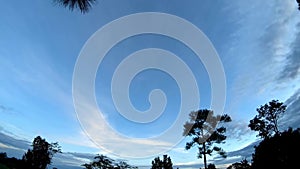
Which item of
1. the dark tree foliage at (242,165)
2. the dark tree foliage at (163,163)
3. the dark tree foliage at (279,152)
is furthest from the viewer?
the dark tree foliage at (163,163)

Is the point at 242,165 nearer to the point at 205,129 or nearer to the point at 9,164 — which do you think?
the point at 205,129

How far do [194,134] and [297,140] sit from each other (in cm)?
1643

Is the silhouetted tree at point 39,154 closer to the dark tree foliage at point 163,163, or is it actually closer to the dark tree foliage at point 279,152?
the dark tree foliage at point 163,163

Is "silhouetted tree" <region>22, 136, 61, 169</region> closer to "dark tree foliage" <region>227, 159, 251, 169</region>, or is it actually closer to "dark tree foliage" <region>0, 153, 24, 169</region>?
"dark tree foliage" <region>0, 153, 24, 169</region>

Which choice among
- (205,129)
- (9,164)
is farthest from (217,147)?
(9,164)

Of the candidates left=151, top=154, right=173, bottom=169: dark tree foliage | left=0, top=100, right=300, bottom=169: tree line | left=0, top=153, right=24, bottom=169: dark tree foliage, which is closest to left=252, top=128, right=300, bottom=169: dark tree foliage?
left=0, top=100, right=300, bottom=169: tree line

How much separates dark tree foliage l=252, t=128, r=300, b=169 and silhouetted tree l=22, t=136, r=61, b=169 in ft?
143

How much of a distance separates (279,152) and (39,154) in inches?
1840

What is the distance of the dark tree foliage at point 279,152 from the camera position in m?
21.3

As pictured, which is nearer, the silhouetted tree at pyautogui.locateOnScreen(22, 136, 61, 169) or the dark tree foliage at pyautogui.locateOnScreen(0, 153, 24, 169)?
the dark tree foliage at pyautogui.locateOnScreen(0, 153, 24, 169)

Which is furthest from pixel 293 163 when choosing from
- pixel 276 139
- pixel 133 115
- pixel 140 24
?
pixel 140 24

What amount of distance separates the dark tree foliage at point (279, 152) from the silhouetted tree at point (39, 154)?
143ft

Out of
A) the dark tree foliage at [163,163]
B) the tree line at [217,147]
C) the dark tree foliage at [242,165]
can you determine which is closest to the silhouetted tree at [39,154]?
the tree line at [217,147]

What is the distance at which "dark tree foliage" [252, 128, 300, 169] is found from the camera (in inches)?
837
